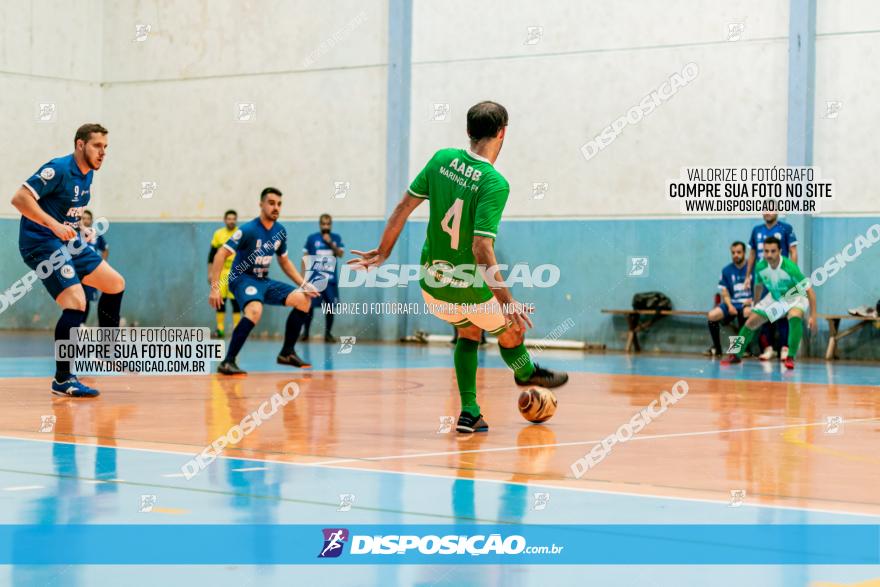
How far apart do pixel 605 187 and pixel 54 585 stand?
19.8m

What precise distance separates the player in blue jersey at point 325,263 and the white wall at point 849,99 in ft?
30.1

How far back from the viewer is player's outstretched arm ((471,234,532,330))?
777cm

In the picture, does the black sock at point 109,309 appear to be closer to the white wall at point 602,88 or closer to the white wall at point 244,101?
the white wall at point 602,88

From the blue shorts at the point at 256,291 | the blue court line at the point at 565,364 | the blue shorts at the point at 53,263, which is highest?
the blue shorts at the point at 53,263

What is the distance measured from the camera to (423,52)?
81.4 ft

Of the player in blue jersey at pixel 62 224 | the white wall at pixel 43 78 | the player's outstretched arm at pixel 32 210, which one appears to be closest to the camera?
the player's outstretched arm at pixel 32 210

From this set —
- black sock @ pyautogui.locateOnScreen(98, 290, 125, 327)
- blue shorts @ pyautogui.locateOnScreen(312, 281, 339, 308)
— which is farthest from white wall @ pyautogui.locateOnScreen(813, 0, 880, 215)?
black sock @ pyautogui.locateOnScreen(98, 290, 125, 327)

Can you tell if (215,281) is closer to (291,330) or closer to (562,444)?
(291,330)

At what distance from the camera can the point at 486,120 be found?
26.7 ft

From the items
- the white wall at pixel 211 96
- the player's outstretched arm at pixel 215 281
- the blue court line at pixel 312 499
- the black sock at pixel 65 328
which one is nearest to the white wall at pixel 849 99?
the white wall at pixel 211 96

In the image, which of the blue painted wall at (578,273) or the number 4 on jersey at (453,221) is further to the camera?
the blue painted wall at (578,273)

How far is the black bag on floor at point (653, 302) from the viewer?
22.3 meters

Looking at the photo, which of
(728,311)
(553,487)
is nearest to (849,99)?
(728,311)

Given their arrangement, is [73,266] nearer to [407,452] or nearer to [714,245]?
[407,452]
